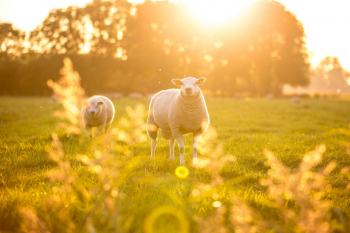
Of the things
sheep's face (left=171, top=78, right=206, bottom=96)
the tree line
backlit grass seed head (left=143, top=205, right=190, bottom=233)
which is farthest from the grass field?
the tree line

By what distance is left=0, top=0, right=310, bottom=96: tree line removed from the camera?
3734 cm

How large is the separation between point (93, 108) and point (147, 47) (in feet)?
104

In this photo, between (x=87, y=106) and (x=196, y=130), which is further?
Answer: (x=87, y=106)

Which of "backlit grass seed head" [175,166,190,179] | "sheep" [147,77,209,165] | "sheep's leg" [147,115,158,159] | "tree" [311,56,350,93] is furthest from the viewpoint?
"tree" [311,56,350,93]

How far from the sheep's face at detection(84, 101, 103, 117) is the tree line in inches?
1173

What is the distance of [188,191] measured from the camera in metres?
3.45

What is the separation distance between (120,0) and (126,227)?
4226 centimetres

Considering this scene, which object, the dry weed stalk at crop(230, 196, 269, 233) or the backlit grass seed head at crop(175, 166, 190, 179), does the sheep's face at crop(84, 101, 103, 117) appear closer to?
the backlit grass seed head at crop(175, 166, 190, 179)

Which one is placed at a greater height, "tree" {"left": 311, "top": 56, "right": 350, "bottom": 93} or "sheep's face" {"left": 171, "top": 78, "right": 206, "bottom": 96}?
"tree" {"left": 311, "top": 56, "right": 350, "bottom": 93}

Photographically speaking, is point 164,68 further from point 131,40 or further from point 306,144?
point 306,144

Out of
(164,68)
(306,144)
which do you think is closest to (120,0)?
(164,68)

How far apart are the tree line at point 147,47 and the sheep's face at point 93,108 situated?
29.8 meters

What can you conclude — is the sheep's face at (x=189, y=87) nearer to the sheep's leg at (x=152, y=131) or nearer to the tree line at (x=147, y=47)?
the sheep's leg at (x=152, y=131)

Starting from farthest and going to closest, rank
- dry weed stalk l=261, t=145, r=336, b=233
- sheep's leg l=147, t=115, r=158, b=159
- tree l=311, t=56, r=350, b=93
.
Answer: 1. tree l=311, t=56, r=350, b=93
2. sheep's leg l=147, t=115, r=158, b=159
3. dry weed stalk l=261, t=145, r=336, b=233
